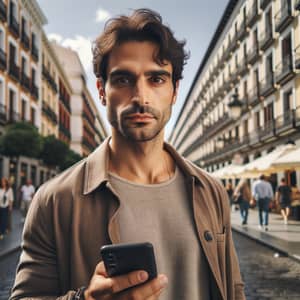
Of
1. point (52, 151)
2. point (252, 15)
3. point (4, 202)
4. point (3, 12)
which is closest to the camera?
point (4, 202)

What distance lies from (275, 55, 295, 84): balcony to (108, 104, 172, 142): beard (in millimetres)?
23401

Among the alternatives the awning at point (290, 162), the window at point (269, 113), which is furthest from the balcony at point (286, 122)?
the awning at point (290, 162)

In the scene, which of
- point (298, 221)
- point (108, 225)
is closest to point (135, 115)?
point (108, 225)

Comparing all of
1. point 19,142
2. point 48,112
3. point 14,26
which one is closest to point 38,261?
point 19,142

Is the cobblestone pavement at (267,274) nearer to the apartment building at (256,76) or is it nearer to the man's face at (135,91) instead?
the man's face at (135,91)

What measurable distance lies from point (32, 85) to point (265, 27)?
1738 centimetres

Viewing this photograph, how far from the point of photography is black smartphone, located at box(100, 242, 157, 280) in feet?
3.68

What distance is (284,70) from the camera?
24.4 m

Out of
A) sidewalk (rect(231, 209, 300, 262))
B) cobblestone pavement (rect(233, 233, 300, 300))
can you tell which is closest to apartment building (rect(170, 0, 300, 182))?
sidewalk (rect(231, 209, 300, 262))

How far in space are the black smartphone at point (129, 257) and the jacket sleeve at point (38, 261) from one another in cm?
35

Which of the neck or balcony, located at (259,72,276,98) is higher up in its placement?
balcony, located at (259,72,276,98)

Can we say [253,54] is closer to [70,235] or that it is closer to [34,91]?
[34,91]

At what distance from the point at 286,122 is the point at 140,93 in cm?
2399

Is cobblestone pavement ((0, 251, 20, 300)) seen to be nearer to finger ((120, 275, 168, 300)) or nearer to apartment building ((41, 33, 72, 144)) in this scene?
finger ((120, 275, 168, 300))
